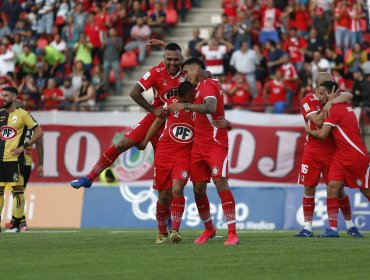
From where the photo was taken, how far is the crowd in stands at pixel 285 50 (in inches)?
1128

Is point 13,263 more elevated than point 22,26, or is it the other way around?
point 22,26

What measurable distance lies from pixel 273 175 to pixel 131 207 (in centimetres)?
337

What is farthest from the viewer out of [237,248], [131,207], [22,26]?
[22,26]

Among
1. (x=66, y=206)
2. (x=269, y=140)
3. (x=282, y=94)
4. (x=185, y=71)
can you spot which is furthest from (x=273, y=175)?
(x=185, y=71)

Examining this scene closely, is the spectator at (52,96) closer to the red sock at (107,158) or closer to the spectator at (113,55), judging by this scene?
the spectator at (113,55)

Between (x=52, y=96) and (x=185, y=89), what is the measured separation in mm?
16308

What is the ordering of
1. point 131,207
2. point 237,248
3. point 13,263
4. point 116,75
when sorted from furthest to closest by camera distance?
point 116,75
point 131,207
point 237,248
point 13,263

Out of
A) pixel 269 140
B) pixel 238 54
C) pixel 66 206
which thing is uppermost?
pixel 238 54

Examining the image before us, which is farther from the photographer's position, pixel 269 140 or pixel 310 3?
pixel 310 3

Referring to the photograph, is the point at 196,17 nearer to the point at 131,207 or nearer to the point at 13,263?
the point at 131,207

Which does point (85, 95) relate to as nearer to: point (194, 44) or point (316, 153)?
point (194, 44)

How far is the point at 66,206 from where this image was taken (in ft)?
86.8

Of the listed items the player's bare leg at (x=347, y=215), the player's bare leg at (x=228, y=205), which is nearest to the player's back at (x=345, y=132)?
the player's bare leg at (x=347, y=215)

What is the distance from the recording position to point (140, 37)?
108 feet
